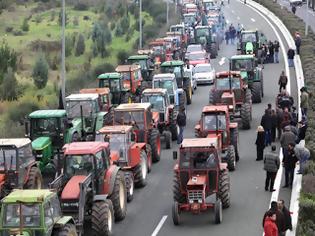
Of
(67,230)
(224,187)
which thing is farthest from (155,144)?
(67,230)

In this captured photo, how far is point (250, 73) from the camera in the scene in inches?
1612

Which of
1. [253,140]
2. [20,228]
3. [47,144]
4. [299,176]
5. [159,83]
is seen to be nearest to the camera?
[20,228]

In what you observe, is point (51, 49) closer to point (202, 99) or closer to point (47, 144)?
point (202, 99)

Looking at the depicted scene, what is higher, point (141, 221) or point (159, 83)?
point (159, 83)

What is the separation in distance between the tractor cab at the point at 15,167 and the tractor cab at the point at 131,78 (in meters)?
16.5

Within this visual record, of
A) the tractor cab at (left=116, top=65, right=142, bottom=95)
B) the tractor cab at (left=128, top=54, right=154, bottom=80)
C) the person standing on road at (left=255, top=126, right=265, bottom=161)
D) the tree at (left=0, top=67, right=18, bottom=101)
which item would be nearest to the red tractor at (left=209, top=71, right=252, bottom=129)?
the person standing on road at (left=255, top=126, right=265, bottom=161)

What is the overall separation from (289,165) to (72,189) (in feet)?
25.5

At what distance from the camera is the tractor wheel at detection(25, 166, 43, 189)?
2394 centimetres

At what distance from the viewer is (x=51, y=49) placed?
229 ft

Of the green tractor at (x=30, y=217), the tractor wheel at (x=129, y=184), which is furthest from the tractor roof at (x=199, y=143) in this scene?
the green tractor at (x=30, y=217)

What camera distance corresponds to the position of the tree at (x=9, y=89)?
48312mm

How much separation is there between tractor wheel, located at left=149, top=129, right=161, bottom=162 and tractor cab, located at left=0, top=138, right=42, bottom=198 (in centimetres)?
642

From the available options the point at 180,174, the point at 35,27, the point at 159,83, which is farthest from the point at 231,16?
the point at 180,174

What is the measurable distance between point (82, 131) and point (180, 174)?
843 centimetres
